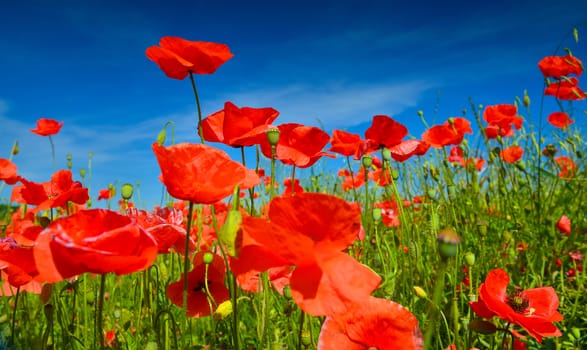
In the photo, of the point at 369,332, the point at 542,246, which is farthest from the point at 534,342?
the point at 369,332

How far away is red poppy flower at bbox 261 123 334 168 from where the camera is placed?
1.14 meters

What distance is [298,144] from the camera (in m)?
1.17

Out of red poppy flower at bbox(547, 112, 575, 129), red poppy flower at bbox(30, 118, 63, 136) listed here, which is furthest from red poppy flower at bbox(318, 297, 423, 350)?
red poppy flower at bbox(547, 112, 575, 129)

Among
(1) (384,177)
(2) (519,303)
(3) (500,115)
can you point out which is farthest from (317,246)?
(3) (500,115)

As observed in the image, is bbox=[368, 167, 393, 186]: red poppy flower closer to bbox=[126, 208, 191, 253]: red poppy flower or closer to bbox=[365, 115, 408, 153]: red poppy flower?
bbox=[365, 115, 408, 153]: red poppy flower

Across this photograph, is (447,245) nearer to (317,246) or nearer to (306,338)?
(317,246)

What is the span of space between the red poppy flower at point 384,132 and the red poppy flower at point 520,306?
2.63 feet

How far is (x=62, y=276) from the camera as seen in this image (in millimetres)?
626

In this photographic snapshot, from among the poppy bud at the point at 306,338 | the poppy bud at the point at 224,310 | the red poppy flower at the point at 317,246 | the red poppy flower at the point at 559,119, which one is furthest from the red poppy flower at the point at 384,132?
the red poppy flower at the point at 559,119

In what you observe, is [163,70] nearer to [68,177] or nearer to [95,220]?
[68,177]

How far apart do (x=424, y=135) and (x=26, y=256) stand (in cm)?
223

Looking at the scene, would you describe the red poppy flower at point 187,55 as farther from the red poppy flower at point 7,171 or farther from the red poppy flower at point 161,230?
the red poppy flower at point 7,171

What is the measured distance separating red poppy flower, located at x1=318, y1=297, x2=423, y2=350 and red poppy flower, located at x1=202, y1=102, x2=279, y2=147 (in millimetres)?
456

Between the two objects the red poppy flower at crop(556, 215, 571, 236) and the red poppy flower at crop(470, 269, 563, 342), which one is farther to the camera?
the red poppy flower at crop(556, 215, 571, 236)
